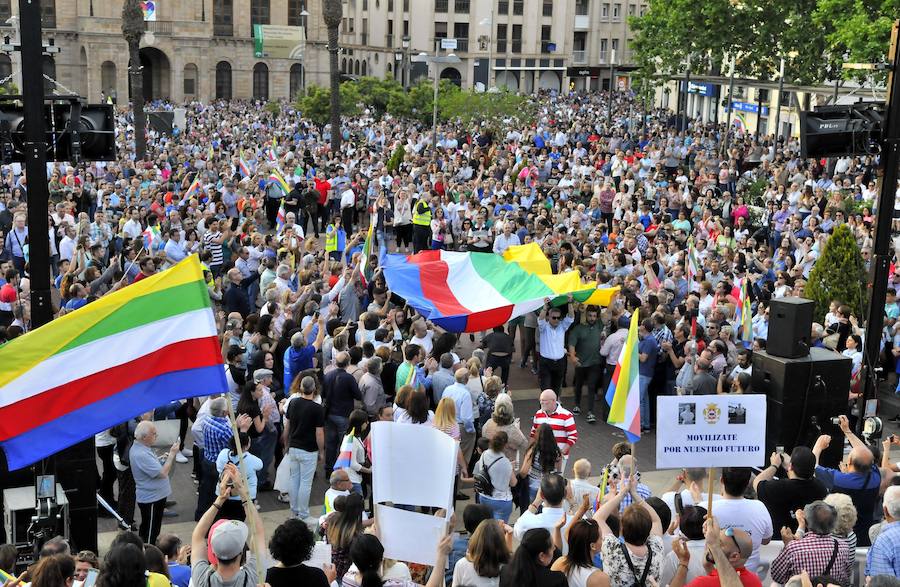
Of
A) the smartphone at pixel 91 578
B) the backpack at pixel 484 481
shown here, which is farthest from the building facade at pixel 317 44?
the smartphone at pixel 91 578

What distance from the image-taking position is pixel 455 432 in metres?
10.3

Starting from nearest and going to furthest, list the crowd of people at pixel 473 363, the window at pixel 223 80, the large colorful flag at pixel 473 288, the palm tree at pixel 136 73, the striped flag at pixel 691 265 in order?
the crowd of people at pixel 473 363 → the large colorful flag at pixel 473 288 → the striped flag at pixel 691 265 → the palm tree at pixel 136 73 → the window at pixel 223 80

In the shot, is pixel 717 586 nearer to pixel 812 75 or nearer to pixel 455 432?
pixel 455 432

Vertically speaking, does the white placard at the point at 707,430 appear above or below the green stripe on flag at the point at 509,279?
above

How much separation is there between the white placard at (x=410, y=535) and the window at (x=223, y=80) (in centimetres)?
8162

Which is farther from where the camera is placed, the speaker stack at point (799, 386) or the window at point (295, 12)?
the window at point (295, 12)

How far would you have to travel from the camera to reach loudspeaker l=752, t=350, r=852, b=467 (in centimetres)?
1057

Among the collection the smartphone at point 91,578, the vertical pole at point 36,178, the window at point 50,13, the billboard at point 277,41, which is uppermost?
the window at point 50,13

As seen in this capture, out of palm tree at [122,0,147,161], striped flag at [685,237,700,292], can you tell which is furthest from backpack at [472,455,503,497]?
palm tree at [122,0,147,161]

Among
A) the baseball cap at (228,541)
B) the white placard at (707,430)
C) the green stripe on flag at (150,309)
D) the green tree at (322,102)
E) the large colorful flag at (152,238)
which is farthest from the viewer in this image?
the green tree at (322,102)

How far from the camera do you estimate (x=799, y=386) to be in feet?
34.8

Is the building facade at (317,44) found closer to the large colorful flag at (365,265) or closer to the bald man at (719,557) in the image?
the large colorful flag at (365,265)

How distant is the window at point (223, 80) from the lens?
3393 inches

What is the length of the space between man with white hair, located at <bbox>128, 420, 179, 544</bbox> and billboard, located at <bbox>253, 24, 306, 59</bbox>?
7464 cm
